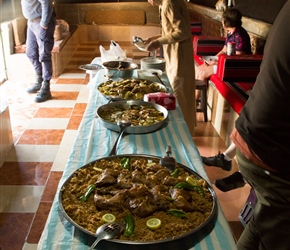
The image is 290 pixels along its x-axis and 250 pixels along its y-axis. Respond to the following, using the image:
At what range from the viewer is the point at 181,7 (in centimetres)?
258

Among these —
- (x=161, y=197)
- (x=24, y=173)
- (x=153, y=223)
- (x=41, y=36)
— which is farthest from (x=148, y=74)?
(x=41, y=36)

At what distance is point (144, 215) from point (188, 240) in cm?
14

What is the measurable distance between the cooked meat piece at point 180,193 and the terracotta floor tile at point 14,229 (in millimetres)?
1232

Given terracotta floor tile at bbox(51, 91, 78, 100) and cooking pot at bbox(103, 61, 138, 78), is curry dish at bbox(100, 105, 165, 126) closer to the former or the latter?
cooking pot at bbox(103, 61, 138, 78)

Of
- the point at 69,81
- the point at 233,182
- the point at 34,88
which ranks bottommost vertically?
the point at 69,81

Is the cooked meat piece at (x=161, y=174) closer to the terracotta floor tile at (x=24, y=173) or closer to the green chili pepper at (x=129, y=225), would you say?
the green chili pepper at (x=129, y=225)

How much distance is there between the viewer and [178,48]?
271cm

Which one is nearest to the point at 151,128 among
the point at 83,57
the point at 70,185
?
the point at 70,185

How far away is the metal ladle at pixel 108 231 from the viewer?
2.83 ft

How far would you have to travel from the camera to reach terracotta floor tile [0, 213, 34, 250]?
193 centimetres

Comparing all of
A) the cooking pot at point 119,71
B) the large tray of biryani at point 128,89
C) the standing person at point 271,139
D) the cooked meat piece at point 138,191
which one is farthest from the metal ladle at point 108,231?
the cooking pot at point 119,71

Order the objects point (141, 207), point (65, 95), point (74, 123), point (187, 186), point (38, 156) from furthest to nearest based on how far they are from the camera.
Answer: point (65, 95) < point (74, 123) < point (38, 156) < point (187, 186) < point (141, 207)

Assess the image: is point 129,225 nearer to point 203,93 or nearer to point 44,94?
point 203,93

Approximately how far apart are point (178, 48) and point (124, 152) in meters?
1.50
